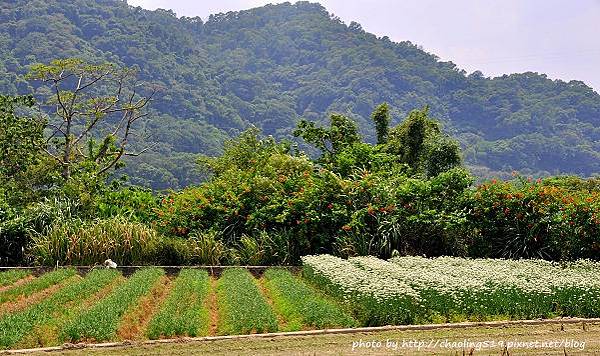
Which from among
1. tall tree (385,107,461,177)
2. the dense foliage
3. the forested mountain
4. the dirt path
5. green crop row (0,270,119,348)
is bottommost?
the dirt path

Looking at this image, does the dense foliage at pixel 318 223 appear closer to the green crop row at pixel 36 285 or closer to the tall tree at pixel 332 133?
the green crop row at pixel 36 285

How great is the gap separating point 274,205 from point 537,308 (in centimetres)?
869

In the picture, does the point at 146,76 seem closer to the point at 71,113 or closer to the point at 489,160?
the point at 489,160

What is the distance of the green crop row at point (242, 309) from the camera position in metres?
10.1

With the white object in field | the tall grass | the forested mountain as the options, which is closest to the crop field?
the white object in field

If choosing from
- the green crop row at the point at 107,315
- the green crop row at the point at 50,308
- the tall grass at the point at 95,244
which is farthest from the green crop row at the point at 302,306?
the tall grass at the point at 95,244

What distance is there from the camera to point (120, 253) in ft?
55.7

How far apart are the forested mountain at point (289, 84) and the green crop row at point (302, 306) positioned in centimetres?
5521

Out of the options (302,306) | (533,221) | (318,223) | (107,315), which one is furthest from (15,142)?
(533,221)

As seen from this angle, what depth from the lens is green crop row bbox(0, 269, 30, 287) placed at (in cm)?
1379

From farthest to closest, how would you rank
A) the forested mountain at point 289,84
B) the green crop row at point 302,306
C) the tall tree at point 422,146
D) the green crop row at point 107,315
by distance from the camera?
the forested mountain at point 289,84
the tall tree at point 422,146
the green crop row at point 302,306
the green crop row at point 107,315

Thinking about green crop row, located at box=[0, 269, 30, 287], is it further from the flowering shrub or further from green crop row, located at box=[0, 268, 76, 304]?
the flowering shrub

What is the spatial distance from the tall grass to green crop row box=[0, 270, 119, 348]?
85.5 inches

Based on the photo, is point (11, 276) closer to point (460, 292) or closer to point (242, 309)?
point (242, 309)
